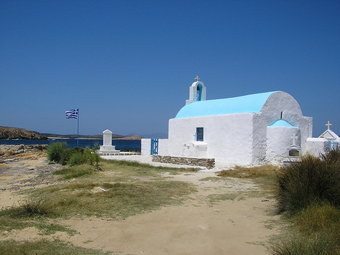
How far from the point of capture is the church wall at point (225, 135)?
1773cm

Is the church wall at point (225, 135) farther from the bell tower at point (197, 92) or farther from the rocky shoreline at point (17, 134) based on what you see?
the rocky shoreline at point (17, 134)

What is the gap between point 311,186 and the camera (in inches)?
241

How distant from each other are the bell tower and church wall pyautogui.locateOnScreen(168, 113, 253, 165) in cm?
327

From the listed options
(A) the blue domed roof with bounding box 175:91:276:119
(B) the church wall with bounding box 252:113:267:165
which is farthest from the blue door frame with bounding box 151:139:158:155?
(B) the church wall with bounding box 252:113:267:165

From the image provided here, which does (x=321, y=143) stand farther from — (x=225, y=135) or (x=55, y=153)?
(x=55, y=153)

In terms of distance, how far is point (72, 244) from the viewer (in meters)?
5.05

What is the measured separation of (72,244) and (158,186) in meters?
5.33

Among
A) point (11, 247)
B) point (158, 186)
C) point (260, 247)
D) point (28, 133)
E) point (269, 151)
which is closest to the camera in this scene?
point (11, 247)

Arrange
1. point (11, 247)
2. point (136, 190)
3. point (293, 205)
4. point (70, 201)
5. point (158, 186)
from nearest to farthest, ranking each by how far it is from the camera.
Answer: point (11, 247) < point (293, 205) < point (70, 201) < point (136, 190) < point (158, 186)

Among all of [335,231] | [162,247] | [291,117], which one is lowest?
[162,247]

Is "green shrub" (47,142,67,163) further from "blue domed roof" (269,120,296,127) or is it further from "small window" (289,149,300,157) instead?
"small window" (289,149,300,157)

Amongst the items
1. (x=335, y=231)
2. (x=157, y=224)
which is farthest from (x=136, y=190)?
(x=335, y=231)

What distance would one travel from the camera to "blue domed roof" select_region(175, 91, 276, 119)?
60.2 feet

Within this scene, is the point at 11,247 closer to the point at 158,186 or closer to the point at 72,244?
the point at 72,244
